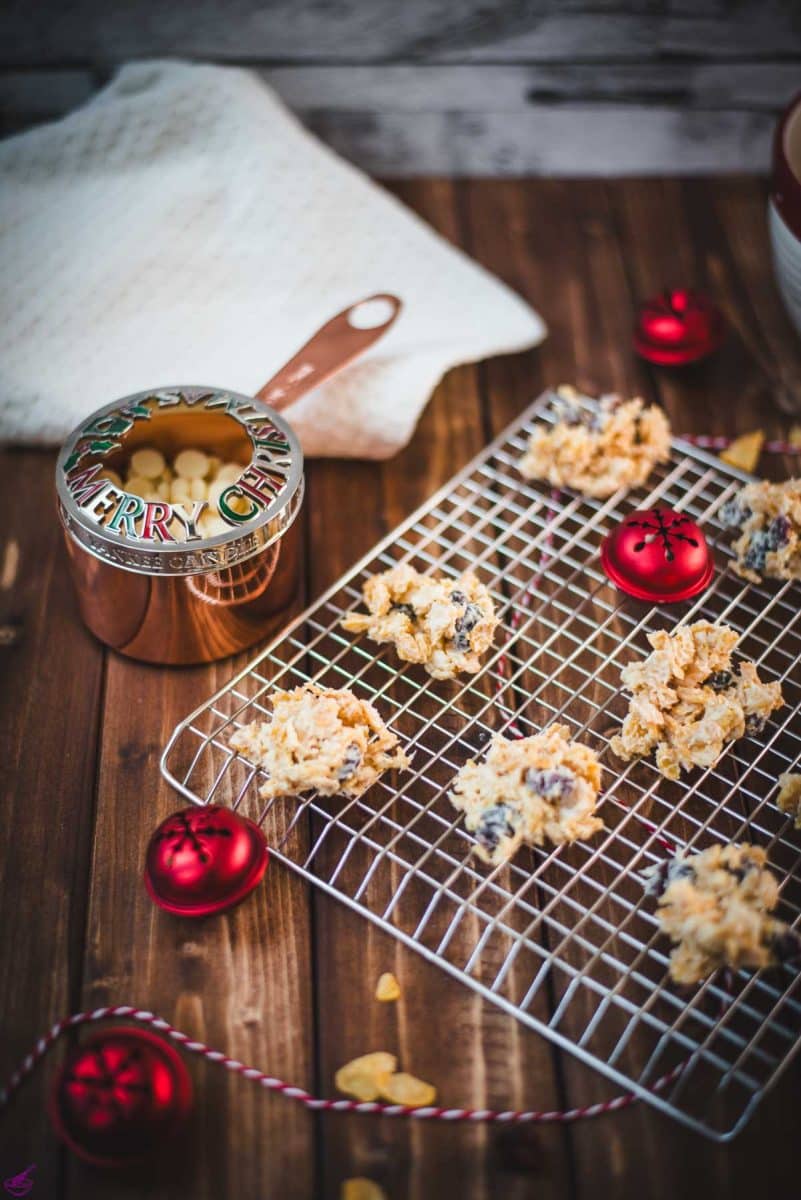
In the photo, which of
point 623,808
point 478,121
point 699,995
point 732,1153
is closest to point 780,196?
point 478,121

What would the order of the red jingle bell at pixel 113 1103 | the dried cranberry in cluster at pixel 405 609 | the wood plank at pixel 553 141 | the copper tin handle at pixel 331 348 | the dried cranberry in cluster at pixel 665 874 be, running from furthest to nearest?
the wood plank at pixel 553 141
the copper tin handle at pixel 331 348
the dried cranberry in cluster at pixel 405 609
the dried cranberry in cluster at pixel 665 874
the red jingle bell at pixel 113 1103

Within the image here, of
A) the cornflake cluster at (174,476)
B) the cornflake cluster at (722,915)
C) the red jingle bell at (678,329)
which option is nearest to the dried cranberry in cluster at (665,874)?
the cornflake cluster at (722,915)

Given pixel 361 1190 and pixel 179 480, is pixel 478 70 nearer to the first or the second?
pixel 179 480

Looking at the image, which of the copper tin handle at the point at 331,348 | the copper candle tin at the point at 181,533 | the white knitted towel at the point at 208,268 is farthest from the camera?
the white knitted towel at the point at 208,268

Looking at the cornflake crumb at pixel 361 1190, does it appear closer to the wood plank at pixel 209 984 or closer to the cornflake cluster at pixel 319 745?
the wood plank at pixel 209 984

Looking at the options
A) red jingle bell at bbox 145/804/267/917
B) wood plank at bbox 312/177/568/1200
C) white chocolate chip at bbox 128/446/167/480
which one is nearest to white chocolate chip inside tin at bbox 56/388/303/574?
white chocolate chip at bbox 128/446/167/480

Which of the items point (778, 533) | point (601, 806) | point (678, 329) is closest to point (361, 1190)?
point (601, 806)

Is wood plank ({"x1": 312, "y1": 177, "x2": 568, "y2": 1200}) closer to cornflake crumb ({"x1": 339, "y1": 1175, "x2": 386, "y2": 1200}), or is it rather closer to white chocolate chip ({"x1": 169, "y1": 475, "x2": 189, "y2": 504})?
cornflake crumb ({"x1": 339, "y1": 1175, "x2": 386, "y2": 1200})
